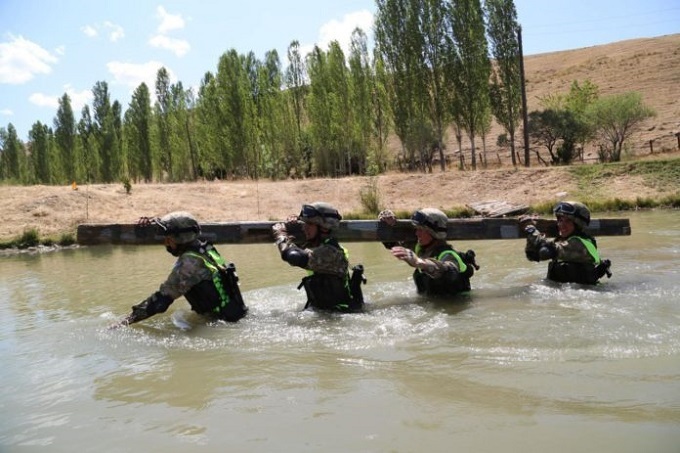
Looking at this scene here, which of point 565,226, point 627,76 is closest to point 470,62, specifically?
point 565,226

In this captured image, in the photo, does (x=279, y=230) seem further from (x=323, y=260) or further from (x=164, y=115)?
(x=164, y=115)

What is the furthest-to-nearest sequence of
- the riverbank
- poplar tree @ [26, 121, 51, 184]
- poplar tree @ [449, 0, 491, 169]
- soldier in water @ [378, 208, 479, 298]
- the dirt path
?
poplar tree @ [26, 121, 51, 184]
poplar tree @ [449, 0, 491, 169]
the dirt path
the riverbank
soldier in water @ [378, 208, 479, 298]

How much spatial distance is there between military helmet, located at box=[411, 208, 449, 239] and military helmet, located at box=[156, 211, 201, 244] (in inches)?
99.9

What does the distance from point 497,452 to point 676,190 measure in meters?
23.7

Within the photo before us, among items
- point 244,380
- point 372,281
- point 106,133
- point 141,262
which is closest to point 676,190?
point 372,281

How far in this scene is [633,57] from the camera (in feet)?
217

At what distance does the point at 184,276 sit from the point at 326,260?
4.98ft

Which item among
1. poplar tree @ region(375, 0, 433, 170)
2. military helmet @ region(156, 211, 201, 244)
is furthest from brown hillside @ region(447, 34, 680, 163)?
military helmet @ region(156, 211, 201, 244)

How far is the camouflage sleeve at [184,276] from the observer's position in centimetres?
626

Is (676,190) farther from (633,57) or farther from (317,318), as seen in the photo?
(633,57)

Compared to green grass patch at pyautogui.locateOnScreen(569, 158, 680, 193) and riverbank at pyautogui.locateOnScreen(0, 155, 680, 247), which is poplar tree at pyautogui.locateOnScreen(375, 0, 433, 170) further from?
green grass patch at pyautogui.locateOnScreen(569, 158, 680, 193)

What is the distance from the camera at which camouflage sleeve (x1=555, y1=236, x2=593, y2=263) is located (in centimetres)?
769

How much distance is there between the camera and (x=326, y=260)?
6.65 metres

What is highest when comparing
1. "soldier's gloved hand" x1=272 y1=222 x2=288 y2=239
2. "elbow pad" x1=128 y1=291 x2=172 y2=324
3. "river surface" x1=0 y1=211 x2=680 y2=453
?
"soldier's gloved hand" x1=272 y1=222 x2=288 y2=239
